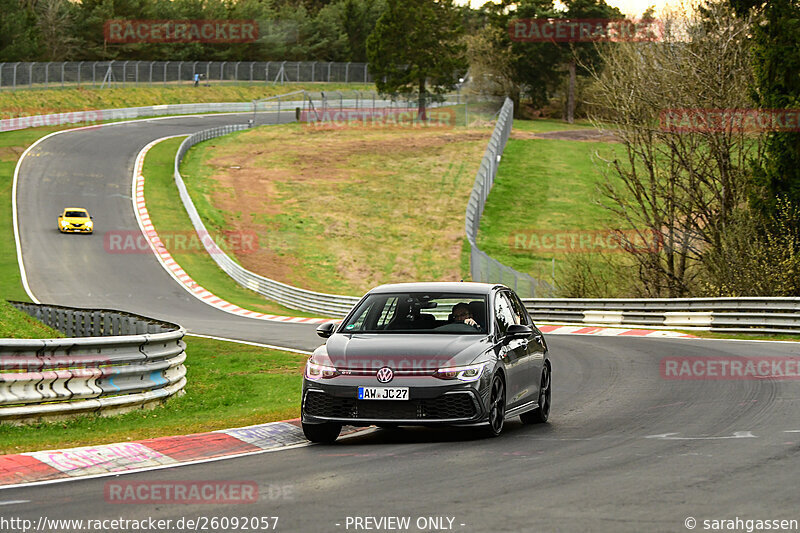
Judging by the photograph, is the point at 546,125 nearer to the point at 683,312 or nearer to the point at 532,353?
the point at 683,312

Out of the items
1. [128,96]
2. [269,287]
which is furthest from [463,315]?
[128,96]

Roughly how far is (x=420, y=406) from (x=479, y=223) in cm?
4452

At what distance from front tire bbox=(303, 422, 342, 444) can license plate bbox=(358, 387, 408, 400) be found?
1.73 ft

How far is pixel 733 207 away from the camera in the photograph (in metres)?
32.3

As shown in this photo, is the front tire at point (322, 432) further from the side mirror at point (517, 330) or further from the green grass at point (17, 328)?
the green grass at point (17, 328)

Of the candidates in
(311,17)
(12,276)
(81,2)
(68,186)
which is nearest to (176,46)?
(81,2)

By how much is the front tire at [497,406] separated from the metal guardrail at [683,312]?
14.9 m

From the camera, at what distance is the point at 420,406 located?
33.2ft

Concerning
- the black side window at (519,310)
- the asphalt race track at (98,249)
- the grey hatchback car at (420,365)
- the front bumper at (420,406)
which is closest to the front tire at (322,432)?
the grey hatchback car at (420,365)

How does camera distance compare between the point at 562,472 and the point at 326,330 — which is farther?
the point at 326,330

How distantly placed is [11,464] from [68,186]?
5106 centimetres

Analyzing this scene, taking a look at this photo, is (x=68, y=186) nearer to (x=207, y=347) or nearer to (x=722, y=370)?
(x=207, y=347)

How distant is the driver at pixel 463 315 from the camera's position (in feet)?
36.8

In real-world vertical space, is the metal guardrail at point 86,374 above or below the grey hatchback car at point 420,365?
below
